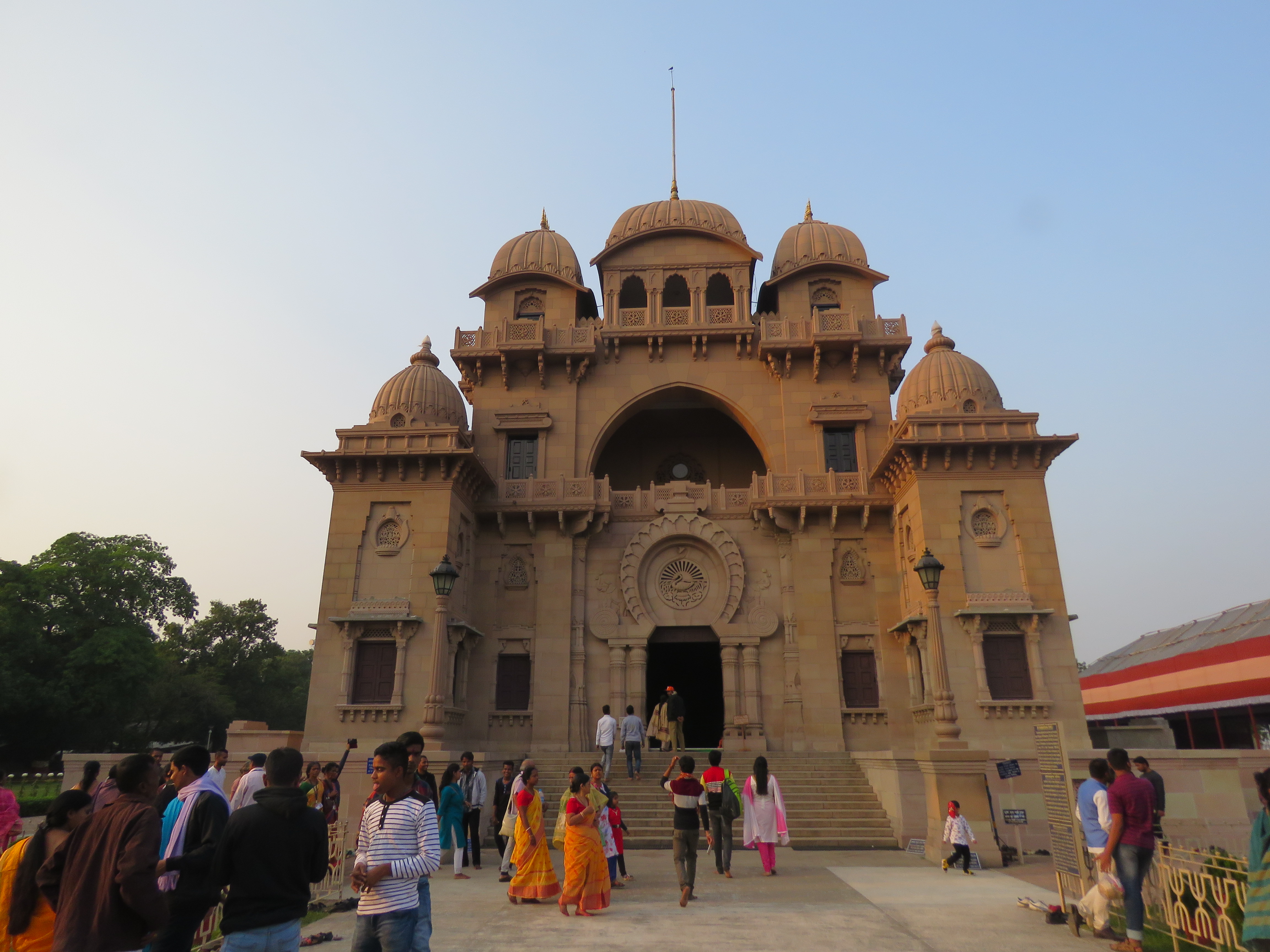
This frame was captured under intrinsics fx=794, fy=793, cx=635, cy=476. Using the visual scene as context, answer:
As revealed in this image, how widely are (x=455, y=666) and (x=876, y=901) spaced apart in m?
13.9

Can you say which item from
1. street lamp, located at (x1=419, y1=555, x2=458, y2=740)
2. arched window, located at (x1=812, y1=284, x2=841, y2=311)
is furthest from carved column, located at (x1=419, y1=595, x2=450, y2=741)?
arched window, located at (x1=812, y1=284, x2=841, y2=311)

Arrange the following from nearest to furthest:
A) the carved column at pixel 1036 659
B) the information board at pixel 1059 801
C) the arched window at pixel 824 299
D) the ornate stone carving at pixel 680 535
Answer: the information board at pixel 1059 801 → the carved column at pixel 1036 659 → the ornate stone carving at pixel 680 535 → the arched window at pixel 824 299

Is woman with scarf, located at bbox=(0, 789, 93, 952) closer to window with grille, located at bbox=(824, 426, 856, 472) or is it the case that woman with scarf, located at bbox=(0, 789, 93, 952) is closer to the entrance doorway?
window with grille, located at bbox=(824, 426, 856, 472)

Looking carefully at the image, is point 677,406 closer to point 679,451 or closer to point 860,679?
point 679,451

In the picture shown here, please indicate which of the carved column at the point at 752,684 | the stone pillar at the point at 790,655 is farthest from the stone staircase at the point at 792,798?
the carved column at the point at 752,684

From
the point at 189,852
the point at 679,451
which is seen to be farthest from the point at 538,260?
the point at 189,852

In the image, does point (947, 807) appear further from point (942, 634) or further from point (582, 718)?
point (582, 718)

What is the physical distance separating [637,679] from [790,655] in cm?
444

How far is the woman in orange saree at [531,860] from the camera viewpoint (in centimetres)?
976

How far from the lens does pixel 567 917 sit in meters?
9.09

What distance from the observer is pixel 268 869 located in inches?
170

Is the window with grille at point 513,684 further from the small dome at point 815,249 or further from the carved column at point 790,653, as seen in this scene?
the small dome at point 815,249

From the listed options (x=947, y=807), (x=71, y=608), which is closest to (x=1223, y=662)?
(x=947, y=807)

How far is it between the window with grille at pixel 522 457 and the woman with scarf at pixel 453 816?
13277mm
